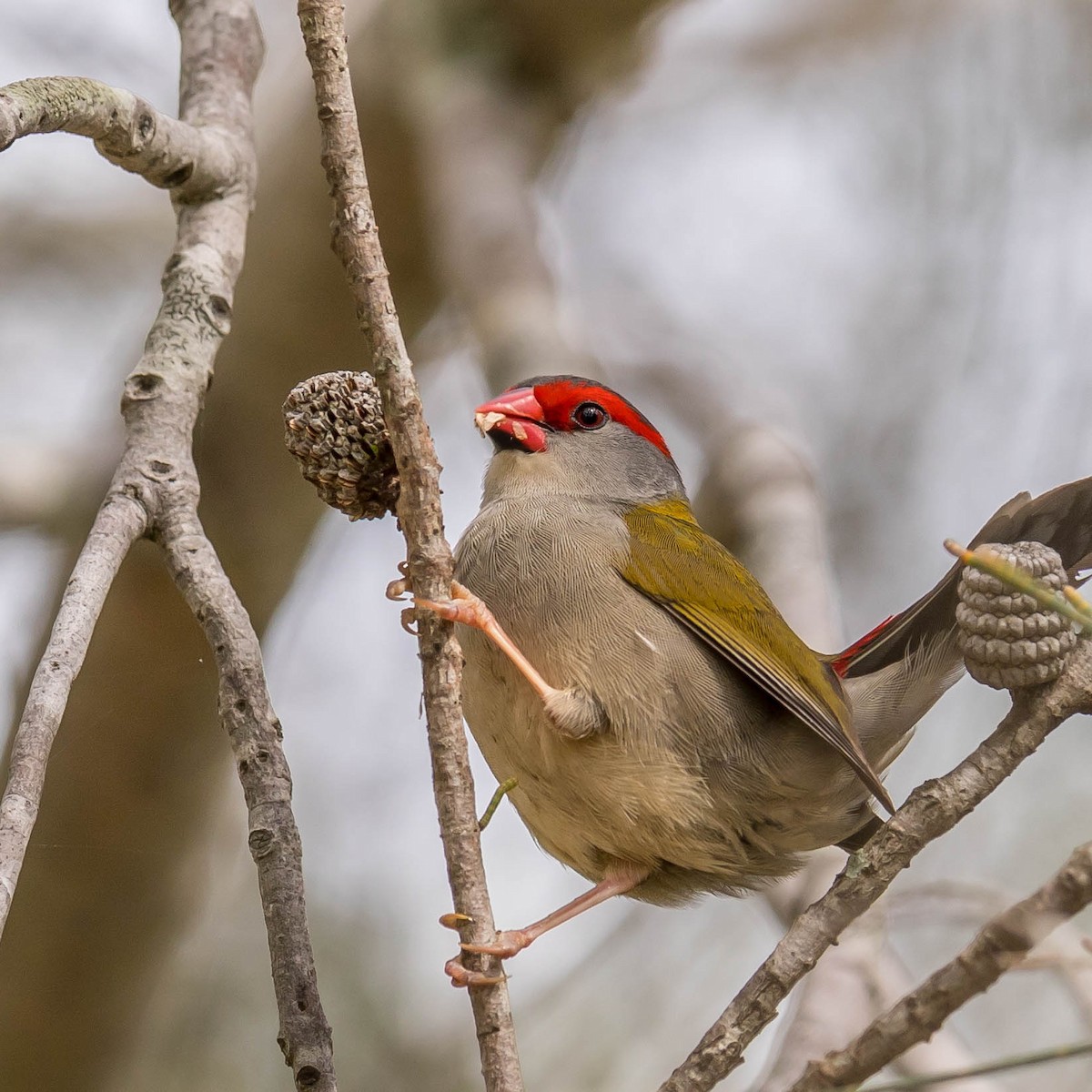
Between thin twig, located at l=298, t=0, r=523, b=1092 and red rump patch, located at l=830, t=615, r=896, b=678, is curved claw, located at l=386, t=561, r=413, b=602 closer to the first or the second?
thin twig, located at l=298, t=0, r=523, b=1092

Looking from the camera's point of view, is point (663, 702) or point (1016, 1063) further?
point (663, 702)

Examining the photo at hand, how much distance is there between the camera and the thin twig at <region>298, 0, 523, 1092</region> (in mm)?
1999

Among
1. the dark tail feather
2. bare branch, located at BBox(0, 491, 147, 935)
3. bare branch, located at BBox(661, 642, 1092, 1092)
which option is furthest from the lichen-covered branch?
the dark tail feather

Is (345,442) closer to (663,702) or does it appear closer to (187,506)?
(187,506)

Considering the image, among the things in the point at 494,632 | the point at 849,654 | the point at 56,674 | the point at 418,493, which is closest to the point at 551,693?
the point at 494,632

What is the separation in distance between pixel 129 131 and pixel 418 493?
1266 millimetres

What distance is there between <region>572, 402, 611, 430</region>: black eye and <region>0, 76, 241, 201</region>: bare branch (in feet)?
3.49

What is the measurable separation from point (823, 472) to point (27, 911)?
3.97 meters

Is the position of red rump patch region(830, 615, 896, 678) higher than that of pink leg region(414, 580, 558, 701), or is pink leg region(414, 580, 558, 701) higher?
pink leg region(414, 580, 558, 701)

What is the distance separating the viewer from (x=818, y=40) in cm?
717

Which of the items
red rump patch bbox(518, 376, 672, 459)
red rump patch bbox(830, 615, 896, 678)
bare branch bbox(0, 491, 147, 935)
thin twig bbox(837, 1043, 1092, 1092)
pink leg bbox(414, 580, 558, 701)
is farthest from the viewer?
red rump patch bbox(518, 376, 672, 459)

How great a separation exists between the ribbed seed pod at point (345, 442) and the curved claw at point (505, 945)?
30.5 inches

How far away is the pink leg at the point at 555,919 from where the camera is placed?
2.15m

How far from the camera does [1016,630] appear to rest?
2094 millimetres
